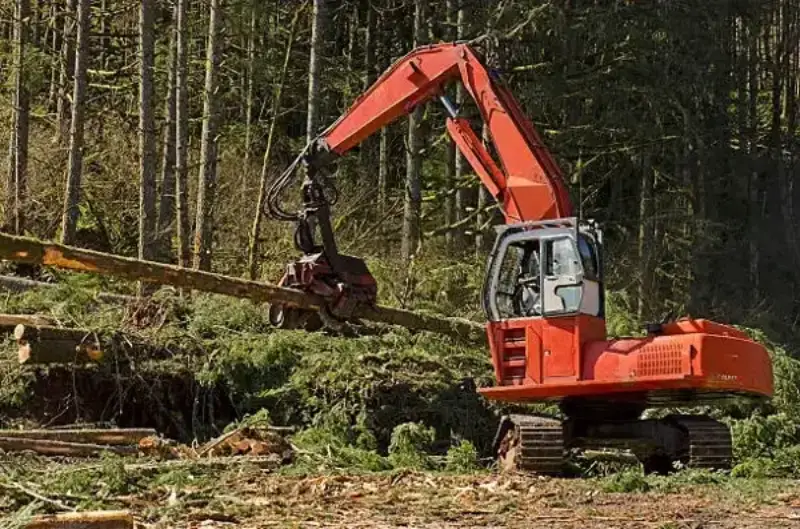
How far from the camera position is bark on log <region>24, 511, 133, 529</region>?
5766 millimetres

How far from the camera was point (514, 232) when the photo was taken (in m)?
11.4

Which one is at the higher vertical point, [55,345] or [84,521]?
[55,345]

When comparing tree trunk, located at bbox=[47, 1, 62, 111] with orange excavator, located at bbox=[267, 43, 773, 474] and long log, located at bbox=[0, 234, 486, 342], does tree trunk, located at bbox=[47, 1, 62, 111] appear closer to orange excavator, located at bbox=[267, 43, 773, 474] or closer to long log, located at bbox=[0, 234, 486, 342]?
long log, located at bbox=[0, 234, 486, 342]

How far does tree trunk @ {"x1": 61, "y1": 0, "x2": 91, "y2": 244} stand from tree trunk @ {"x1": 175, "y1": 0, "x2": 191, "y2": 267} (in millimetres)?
1546

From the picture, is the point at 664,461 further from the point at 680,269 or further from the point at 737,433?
the point at 680,269

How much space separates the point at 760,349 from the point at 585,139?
45.8ft

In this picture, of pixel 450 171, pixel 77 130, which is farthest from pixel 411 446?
pixel 450 171

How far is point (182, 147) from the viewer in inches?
739

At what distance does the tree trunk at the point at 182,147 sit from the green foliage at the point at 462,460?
26.0 ft

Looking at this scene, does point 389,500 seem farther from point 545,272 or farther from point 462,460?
point 545,272

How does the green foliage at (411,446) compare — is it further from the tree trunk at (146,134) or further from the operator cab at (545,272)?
the tree trunk at (146,134)

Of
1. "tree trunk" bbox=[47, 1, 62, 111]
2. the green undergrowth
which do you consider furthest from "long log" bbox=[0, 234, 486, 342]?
"tree trunk" bbox=[47, 1, 62, 111]

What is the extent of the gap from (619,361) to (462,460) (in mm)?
1657

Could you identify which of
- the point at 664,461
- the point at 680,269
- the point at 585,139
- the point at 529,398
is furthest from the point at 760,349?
the point at 680,269
